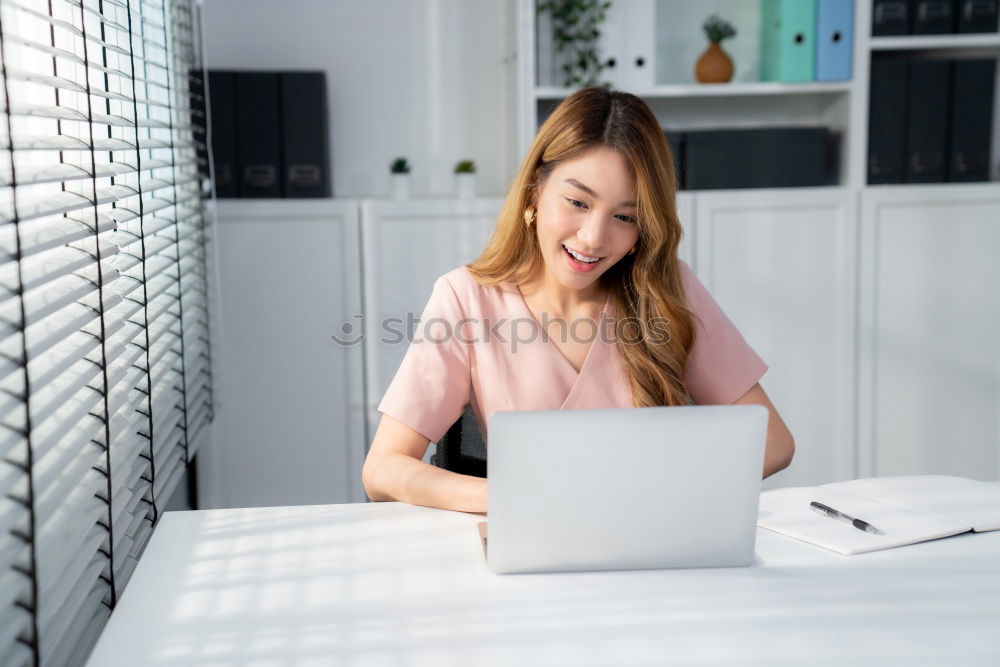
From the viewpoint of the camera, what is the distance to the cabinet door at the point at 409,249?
102 inches

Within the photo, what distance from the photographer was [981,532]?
1256 millimetres

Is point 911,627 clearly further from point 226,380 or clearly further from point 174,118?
point 226,380

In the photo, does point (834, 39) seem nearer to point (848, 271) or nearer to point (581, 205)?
point (848, 271)

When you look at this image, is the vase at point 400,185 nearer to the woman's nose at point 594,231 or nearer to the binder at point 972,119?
the woman's nose at point 594,231

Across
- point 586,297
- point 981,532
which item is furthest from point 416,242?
point 981,532

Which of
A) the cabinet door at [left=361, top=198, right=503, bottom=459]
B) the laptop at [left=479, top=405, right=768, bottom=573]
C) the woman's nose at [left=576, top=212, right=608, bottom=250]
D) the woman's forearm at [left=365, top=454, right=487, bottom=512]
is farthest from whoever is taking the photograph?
the cabinet door at [left=361, top=198, right=503, bottom=459]

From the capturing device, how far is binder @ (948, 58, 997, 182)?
104 inches

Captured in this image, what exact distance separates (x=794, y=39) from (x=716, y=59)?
0.22 metres

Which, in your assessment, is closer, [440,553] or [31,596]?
[31,596]

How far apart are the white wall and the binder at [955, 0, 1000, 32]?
1.25 meters

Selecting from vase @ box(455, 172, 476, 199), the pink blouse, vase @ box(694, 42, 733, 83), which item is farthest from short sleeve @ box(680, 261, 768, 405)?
vase @ box(694, 42, 733, 83)

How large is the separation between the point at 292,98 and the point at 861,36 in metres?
1.56

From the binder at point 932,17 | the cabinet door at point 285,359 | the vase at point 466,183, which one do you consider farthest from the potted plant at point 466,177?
the binder at point 932,17

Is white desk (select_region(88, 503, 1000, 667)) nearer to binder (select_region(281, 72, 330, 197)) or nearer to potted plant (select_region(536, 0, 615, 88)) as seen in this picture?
binder (select_region(281, 72, 330, 197))
